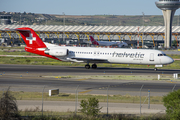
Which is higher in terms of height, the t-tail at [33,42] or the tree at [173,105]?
the t-tail at [33,42]

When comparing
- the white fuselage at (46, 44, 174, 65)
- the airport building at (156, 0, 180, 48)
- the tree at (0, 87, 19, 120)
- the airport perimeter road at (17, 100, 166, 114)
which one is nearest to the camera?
the tree at (0, 87, 19, 120)

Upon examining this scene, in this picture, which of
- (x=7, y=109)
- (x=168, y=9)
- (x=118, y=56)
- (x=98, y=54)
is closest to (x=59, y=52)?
(x=98, y=54)

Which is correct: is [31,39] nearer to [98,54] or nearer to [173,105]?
[98,54]

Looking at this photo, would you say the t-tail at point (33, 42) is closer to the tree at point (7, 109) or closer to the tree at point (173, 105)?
the tree at point (7, 109)

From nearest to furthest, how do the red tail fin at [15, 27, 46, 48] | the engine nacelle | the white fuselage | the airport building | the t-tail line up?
the white fuselage → the engine nacelle → the t-tail → the red tail fin at [15, 27, 46, 48] → the airport building

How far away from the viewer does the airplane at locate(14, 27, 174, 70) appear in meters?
45.3

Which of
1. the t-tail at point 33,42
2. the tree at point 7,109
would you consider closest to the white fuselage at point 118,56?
the t-tail at point 33,42

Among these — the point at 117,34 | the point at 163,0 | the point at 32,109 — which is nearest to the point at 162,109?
the point at 32,109

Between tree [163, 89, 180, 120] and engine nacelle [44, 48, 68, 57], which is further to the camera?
engine nacelle [44, 48, 68, 57]

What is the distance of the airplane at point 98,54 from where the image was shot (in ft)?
149

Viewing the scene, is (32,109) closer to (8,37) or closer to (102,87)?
(102,87)

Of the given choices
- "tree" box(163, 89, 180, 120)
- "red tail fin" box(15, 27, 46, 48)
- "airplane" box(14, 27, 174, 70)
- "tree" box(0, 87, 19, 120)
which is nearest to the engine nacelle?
"airplane" box(14, 27, 174, 70)

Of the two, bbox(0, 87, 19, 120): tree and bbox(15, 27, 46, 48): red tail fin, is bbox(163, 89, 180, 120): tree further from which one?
bbox(15, 27, 46, 48): red tail fin

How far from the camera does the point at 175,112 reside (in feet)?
54.2
